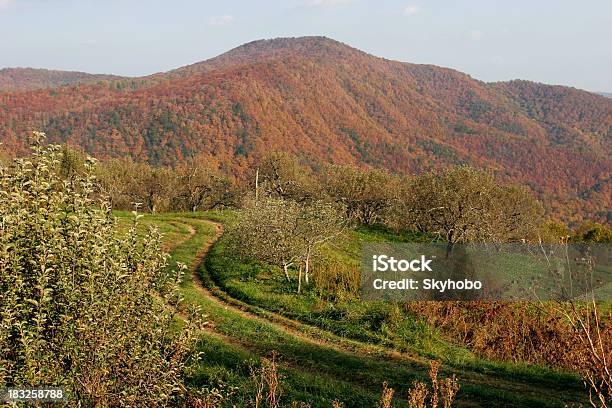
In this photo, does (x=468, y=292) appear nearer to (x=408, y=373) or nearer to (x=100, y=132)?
(x=408, y=373)

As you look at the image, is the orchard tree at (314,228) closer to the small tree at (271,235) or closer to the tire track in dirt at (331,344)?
the small tree at (271,235)

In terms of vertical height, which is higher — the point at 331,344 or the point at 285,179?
the point at 285,179

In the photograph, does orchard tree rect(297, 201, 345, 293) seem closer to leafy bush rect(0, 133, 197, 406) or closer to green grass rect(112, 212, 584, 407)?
green grass rect(112, 212, 584, 407)

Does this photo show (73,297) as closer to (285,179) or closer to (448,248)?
(448,248)

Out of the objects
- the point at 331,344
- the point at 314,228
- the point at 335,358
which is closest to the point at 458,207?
the point at 314,228

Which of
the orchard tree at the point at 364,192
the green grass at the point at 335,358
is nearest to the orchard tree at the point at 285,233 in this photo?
the green grass at the point at 335,358

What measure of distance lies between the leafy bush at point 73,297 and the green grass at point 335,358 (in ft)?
10.7

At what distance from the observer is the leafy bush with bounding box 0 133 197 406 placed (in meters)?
7.09

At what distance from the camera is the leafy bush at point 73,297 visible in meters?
7.09

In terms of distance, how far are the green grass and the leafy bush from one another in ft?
10.7

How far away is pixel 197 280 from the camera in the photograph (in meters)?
32.1

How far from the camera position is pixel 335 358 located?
19469 mm

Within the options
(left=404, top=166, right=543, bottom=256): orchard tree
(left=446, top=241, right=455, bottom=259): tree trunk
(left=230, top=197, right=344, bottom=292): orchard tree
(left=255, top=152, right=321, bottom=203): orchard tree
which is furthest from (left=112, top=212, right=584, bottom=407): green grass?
(left=255, top=152, right=321, bottom=203): orchard tree

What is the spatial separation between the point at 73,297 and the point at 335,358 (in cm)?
1389
